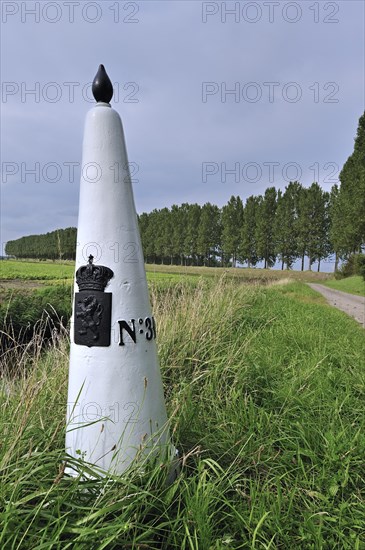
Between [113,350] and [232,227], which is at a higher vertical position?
[232,227]

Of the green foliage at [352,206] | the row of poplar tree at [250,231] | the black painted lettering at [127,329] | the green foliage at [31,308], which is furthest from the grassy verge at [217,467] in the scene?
Answer: the row of poplar tree at [250,231]

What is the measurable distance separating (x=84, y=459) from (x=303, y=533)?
1.21 meters

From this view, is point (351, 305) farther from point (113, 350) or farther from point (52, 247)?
point (113, 350)

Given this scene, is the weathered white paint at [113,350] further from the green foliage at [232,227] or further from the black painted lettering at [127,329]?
the green foliage at [232,227]

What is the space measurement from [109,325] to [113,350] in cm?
14

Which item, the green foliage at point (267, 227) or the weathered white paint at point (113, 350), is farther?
the green foliage at point (267, 227)

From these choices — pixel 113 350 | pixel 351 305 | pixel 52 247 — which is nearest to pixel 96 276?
pixel 113 350

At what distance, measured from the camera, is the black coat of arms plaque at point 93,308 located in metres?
1.89

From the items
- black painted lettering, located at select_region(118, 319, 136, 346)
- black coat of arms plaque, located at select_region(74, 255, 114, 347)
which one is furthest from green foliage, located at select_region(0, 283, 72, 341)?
black painted lettering, located at select_region(118, 319, 136, 346)

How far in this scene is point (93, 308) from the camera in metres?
1.89

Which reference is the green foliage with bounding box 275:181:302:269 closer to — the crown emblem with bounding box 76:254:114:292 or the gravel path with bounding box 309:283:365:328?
the gravel path with bounding box 309:283:365:328

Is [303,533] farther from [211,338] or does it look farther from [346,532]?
[211,338]

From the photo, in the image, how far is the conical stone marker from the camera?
186 centimetres

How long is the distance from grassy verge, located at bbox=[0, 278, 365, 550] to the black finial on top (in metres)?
1.71
